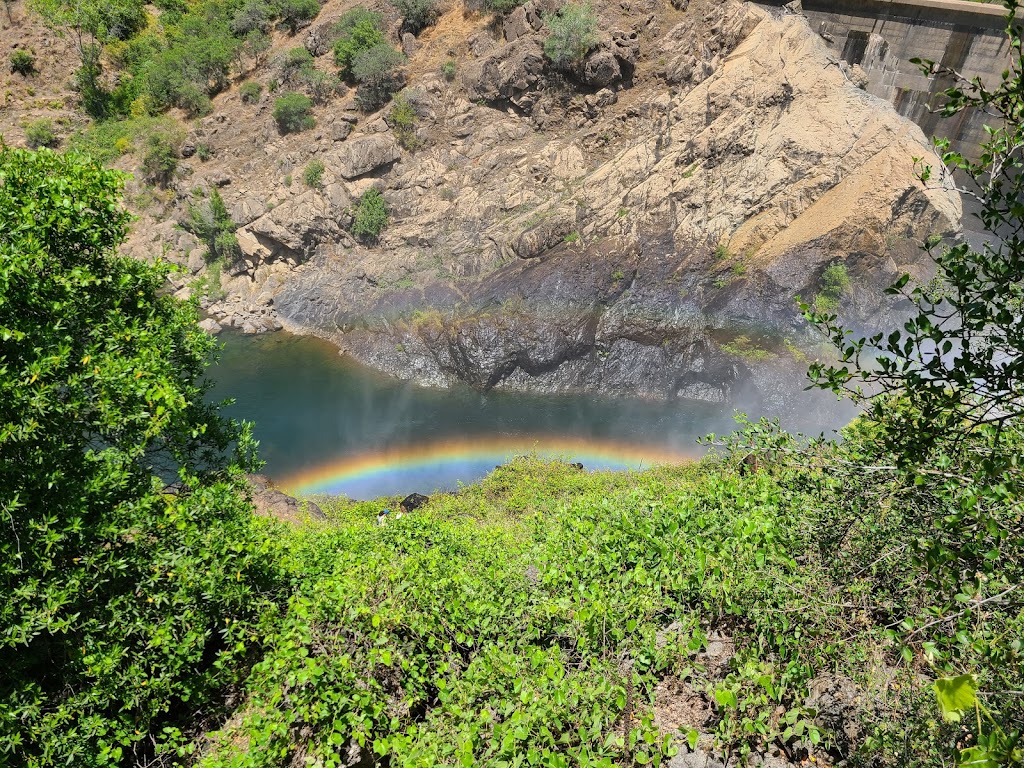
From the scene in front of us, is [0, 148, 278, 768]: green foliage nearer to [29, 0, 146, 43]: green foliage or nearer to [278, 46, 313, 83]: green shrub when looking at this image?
[278, 46, 313, 83]: green shrub

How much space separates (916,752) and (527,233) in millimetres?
28515

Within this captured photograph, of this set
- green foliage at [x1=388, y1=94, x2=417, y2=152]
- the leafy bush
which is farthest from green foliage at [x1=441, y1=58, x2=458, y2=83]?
green foliage at [x1=388, y1=94, x2=417, y2=152]

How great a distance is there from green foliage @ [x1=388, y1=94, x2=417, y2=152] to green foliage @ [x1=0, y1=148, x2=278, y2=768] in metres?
29.1

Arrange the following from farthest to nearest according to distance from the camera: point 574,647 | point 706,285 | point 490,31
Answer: point 490,31 < point 706,285 < point 574,647

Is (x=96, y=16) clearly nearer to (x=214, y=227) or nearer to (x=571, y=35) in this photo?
(x=214, y=227)

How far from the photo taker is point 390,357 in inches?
1149

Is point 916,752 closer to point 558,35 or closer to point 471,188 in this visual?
point 471,188

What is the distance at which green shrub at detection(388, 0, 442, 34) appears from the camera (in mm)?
36469

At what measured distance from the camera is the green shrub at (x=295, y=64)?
37062 millimetres

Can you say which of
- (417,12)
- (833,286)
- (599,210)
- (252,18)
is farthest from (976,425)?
(252,18)

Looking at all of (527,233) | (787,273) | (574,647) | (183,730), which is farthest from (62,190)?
(787,273)

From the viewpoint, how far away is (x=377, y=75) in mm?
34688

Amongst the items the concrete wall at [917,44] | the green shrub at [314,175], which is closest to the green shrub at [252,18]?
the green shrub at [314,175]

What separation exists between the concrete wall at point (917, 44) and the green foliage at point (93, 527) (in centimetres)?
3110
